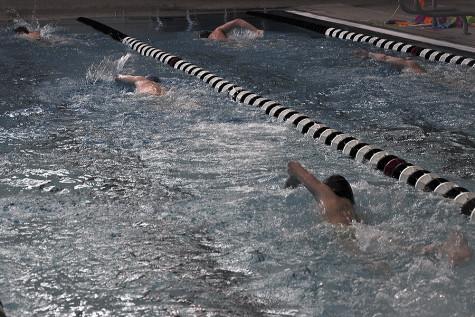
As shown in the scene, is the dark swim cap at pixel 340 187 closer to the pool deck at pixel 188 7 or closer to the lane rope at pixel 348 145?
the lane rope at pixel 348 145

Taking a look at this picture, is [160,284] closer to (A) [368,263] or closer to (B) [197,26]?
(A) [368,263]

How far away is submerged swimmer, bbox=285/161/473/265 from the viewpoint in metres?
3.19

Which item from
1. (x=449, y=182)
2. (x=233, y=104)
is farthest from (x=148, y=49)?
(x=449, y=182)

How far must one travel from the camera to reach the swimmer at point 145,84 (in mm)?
6359

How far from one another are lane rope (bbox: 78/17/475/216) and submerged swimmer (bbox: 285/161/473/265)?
46 centimetres

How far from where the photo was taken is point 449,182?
4.03m

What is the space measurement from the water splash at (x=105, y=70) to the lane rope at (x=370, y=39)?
101 inches

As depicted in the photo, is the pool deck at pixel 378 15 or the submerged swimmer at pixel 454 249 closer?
the submerged swimmer at pixel 454 249

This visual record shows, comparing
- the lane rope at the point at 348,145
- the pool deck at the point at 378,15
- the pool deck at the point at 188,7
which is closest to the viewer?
the lane rope at the point at 348,145

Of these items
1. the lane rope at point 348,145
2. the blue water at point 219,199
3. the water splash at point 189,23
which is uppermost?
the water splash at point 189,23

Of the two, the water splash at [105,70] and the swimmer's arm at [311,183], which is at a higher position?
the swimmer's arm at [311,183]

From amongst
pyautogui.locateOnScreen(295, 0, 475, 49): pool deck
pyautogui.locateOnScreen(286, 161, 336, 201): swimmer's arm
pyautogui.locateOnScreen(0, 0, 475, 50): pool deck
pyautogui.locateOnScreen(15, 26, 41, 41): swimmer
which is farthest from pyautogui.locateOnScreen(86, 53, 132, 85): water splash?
pyautogui.locateOnScreen(0, 0, 475, 50): pool deck

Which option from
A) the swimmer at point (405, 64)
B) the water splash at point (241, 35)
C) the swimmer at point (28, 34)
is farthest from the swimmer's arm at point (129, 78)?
the swimmer at point (28, 34)

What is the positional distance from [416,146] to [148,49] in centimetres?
411
